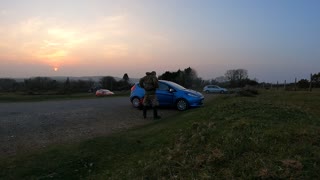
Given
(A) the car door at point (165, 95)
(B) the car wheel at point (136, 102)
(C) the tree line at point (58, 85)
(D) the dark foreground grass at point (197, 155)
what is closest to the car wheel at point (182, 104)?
(A) the car door at point (165, 95)

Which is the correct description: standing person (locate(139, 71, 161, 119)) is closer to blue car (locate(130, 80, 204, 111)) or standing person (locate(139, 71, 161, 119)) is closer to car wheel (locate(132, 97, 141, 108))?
blue car (locate(130, 80, 204, 111))

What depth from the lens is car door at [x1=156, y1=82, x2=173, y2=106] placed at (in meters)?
19.9

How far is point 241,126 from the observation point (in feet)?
27.3

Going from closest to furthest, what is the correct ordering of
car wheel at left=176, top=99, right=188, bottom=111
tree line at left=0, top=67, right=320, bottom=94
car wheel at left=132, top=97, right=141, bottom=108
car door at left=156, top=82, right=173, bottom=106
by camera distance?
car wheel at left=176, top=99, right=188, bottom=111 → car door at left=156, top=82, right=173, bottom=106 → car wheel at left=132, top=97, right=141, bottom=108 → tree line at left=0, top=67, right=320, bottom=94

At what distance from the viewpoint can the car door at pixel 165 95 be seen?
19939 mm

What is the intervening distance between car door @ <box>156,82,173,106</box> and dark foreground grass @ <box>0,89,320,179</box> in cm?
914

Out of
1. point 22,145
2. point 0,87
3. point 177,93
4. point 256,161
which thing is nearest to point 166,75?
point 0,87

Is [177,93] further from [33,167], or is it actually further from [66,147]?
[33,167]

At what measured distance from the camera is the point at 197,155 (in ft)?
23.1

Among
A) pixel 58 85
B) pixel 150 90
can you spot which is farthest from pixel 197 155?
pixel 58 85

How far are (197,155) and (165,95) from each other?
514 inches

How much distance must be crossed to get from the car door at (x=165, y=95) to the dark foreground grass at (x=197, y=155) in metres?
9.14

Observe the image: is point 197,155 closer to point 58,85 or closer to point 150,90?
point 150,90

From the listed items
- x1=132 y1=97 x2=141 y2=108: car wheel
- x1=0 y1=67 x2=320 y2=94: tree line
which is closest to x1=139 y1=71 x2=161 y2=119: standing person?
x1=132 y1=97 x2=141 y2=108: car wheel
